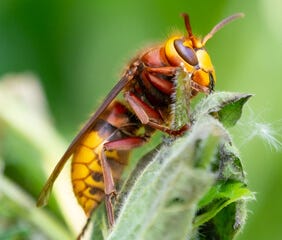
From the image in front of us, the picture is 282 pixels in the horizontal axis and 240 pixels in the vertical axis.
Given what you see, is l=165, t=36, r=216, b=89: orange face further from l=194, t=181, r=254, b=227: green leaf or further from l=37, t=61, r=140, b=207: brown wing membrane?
l=194, t=181, r=254, b=227: green leaf

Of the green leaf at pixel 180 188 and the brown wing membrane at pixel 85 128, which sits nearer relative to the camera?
the green leaf at pixel 180 188

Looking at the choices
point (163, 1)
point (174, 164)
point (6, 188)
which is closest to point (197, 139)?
point (174, 164)

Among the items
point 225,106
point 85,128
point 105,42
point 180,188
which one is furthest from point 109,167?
point 105,42

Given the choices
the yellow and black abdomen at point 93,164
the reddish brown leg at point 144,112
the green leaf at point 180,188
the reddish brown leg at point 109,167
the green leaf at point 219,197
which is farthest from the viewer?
the yellow and black abdomen at point 93,164

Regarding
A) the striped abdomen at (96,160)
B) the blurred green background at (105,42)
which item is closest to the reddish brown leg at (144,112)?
the striped abdomen at (96,160)

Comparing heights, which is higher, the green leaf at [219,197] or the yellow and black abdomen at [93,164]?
the green leaf at [219,197]

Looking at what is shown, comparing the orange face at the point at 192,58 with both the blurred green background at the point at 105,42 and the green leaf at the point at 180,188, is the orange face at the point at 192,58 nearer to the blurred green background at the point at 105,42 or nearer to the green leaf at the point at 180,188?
the green leaf at the point at 180,188

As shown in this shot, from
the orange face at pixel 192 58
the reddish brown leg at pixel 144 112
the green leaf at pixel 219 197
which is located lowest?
the reddish brown leg at pixel 144 112

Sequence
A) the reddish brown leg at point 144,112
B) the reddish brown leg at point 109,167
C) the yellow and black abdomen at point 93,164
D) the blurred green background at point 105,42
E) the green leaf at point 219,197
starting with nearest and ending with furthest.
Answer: the green leaf at point 219,197 → the reddish brown leg at point 109,167 → the reddish brown leg at point 144,112 → the yellow and black abdomen at point 93,164 → the blurred green background at point 105,42
